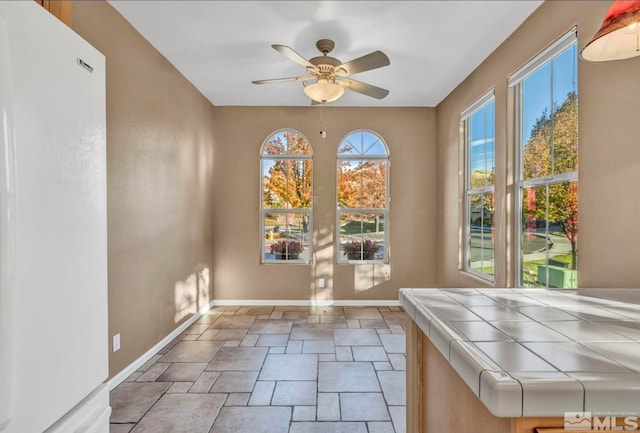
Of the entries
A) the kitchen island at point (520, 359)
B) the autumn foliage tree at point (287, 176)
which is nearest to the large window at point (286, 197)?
the autumn foliage tree at point (287, 176)

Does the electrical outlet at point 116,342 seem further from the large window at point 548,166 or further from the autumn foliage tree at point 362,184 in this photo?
the large window at point 548,166

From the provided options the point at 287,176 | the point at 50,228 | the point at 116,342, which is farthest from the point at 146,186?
the point at 50,228

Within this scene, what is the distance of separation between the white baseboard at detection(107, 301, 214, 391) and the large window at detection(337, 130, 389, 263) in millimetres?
2176

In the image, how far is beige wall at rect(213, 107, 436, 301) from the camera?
4.78 metres

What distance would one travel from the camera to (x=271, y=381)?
8.50 ft

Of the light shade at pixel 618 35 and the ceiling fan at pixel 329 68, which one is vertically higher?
the ceiling fan at pixel 329 68

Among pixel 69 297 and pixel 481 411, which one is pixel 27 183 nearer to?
pixel 69 297

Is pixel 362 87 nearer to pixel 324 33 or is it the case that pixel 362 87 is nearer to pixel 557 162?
pixel 324 33

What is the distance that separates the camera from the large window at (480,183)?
3.39 meters

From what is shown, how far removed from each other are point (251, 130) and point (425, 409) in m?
4.32

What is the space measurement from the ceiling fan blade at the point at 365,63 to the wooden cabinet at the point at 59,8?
1.89m

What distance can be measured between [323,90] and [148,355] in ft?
9.28

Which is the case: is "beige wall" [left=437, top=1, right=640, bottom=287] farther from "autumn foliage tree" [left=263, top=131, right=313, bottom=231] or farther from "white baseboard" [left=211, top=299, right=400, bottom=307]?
"autumn foliage tree" [left=263, top=131, right=313, bottom=231]

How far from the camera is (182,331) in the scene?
145 inches
